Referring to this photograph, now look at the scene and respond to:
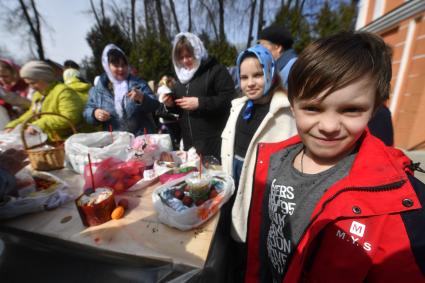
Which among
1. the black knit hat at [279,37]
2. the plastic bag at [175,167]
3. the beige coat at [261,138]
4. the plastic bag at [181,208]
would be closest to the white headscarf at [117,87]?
the plastic bag at [175,167]

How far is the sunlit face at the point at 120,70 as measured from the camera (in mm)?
2156

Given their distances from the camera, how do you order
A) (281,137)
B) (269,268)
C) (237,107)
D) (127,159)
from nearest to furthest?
(269,268)
(281,137)
(127,159)
(237,107)

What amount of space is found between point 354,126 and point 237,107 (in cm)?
108

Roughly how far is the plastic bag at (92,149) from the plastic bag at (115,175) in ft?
0.46

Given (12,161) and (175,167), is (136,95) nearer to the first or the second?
(175,167)

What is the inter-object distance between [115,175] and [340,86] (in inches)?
51.0

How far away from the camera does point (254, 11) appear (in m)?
13.6

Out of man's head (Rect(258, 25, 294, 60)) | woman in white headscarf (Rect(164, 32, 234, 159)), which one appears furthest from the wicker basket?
man's head (Rect(258, 25, 294, 60))

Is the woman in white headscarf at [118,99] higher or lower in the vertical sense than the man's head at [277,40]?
lower

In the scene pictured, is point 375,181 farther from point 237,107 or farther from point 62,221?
point 62,221

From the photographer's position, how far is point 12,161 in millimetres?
1199

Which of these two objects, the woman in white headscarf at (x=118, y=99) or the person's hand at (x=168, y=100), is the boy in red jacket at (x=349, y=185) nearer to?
the person's hand at (x=168, y=100)

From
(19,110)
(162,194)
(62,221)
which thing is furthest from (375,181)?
(19,110)

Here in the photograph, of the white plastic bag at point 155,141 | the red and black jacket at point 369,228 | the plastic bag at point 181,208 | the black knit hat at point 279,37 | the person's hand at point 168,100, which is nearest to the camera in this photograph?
the red and black jacket at point 369,228
